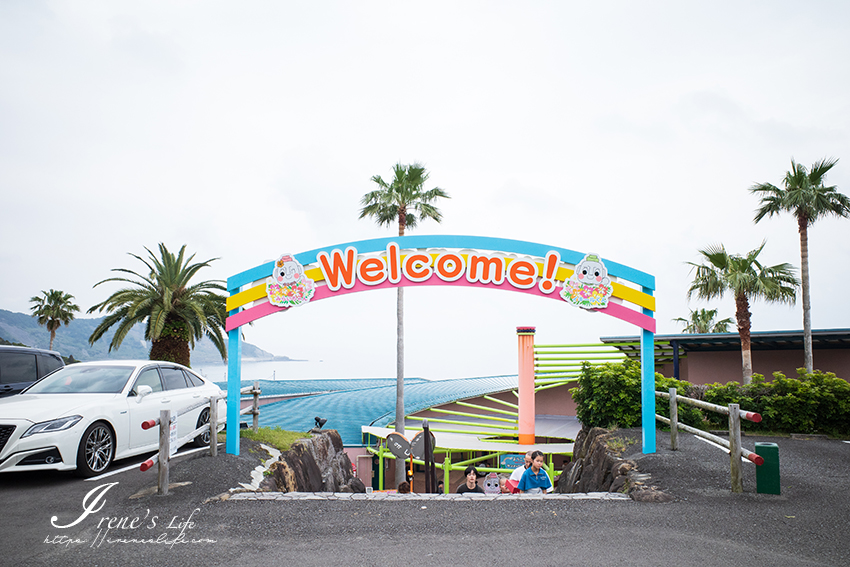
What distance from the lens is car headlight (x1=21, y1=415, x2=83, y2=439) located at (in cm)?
677

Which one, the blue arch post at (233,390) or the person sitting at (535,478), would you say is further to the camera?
the blue arch post at (233,390)

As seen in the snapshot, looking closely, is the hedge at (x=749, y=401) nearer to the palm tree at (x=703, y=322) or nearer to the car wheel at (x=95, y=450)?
the car wheel at (x=95, y=450)

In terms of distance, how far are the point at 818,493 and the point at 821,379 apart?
6.03 m

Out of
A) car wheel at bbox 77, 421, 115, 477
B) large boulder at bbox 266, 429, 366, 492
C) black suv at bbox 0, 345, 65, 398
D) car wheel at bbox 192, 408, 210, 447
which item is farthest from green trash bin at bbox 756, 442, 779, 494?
black suv at bbox 0, 345, 65, 398

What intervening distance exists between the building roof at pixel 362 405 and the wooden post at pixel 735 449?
48.0 ft

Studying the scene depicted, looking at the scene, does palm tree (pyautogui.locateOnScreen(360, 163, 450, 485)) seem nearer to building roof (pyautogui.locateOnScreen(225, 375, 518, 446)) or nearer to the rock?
building roof (pyautogui.locateOnScreen(225, 375, 518, 446))

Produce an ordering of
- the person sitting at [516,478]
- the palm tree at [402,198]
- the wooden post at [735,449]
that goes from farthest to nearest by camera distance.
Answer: the palm tree at [402,198], the person sitting at [516,478], the wooden post at [735,449]

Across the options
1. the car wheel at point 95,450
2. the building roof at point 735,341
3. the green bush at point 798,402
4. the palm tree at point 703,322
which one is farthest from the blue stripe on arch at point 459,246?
the palm tree at point 703,322

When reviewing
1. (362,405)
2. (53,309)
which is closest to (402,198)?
(362,405)

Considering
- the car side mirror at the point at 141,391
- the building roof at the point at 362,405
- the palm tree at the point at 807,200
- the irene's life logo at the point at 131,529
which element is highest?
the palm tree at the point at 807,200

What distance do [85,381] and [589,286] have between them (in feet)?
26.2

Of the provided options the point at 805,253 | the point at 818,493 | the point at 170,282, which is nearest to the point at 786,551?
the point at 818,493

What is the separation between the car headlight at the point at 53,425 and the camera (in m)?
6.77

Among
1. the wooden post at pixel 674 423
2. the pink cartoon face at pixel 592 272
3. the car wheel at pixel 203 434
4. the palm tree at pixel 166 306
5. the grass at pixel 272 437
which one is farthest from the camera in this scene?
the palm tree at pixel 166 306
